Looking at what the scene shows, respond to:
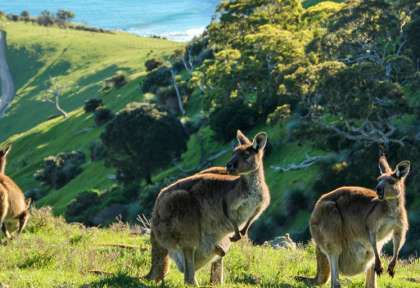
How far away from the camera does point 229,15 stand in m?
71.9

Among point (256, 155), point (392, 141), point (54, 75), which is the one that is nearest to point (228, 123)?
point (392, 141)

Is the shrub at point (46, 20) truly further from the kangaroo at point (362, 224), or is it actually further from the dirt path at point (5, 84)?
the kangaroo at point (362, 224)

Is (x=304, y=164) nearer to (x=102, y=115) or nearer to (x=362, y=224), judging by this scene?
(x=362, y=224)

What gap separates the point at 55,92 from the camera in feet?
409

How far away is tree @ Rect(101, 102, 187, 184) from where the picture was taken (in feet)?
219

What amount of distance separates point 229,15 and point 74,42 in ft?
271

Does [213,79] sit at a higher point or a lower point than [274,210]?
higher

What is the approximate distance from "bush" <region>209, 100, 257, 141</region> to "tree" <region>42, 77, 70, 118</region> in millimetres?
52786

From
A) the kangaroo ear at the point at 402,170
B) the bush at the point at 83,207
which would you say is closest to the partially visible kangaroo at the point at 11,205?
the kangaroo ear at the point at 402,170

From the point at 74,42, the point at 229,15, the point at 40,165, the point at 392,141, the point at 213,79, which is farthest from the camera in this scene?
the point at 74,42

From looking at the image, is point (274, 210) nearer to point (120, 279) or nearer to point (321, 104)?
point (321, 104)

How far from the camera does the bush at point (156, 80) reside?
324 feet

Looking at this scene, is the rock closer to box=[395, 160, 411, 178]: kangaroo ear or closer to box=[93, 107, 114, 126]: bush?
box=[395, 160, 411, 178]: kangaroo ear

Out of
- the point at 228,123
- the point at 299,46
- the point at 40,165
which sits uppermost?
the point at 299,46
